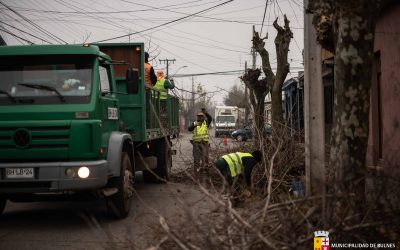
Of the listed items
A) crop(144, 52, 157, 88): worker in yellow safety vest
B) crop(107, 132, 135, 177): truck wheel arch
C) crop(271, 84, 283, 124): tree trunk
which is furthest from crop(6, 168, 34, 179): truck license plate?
crop(271, 84, 283, 124): tree trunk

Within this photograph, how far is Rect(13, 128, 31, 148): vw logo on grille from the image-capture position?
265 inches

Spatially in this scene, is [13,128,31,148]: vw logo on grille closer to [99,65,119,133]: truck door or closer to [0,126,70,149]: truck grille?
[0,126,70,149]: truck grille

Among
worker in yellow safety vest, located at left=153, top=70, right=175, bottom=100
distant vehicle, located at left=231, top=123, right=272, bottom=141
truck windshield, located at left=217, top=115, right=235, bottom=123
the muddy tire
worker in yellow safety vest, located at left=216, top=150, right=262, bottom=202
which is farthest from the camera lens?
truck windshield, located at left=217, top=115, right=235, bottom=123

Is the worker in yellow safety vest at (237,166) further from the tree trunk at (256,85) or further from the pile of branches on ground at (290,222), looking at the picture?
the tree trunk at (256,85)

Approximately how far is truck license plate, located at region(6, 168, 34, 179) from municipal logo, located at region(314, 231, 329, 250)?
4091 millimetres

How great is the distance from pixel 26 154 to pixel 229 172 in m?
3.11

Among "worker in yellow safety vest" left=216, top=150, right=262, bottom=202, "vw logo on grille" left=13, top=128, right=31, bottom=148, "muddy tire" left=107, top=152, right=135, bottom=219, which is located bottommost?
"muddy tire" left=107, top=152, right=135, bottom=219

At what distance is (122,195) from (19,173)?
1.56 meters

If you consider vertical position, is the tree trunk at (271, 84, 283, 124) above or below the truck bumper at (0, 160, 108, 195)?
above

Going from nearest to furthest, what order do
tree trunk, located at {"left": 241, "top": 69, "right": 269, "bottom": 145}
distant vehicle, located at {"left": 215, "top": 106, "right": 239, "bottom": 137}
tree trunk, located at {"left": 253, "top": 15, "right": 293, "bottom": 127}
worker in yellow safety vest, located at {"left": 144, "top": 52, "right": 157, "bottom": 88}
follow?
worker in yellow safety vest, located at {"left": 144, "top": 52, "right": 157, "bottom": 88} < tree trunk, located at {"left": 253, "top": 15, "right": 293, "bottom": 127} < tree trunk, located at {"left": 241, "top": 69, "right": 269, "bottom": 145} < distant vehicle, located at {"left": 215, "top": 106, "right": 239, "bottom": 137}

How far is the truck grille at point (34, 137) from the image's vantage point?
673cm

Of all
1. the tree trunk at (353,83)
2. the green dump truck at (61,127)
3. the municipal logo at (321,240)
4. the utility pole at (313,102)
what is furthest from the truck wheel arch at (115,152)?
the municipal logo at (321,240)

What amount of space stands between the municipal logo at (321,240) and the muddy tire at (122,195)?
3.61 meters

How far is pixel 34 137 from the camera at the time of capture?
675 cm
